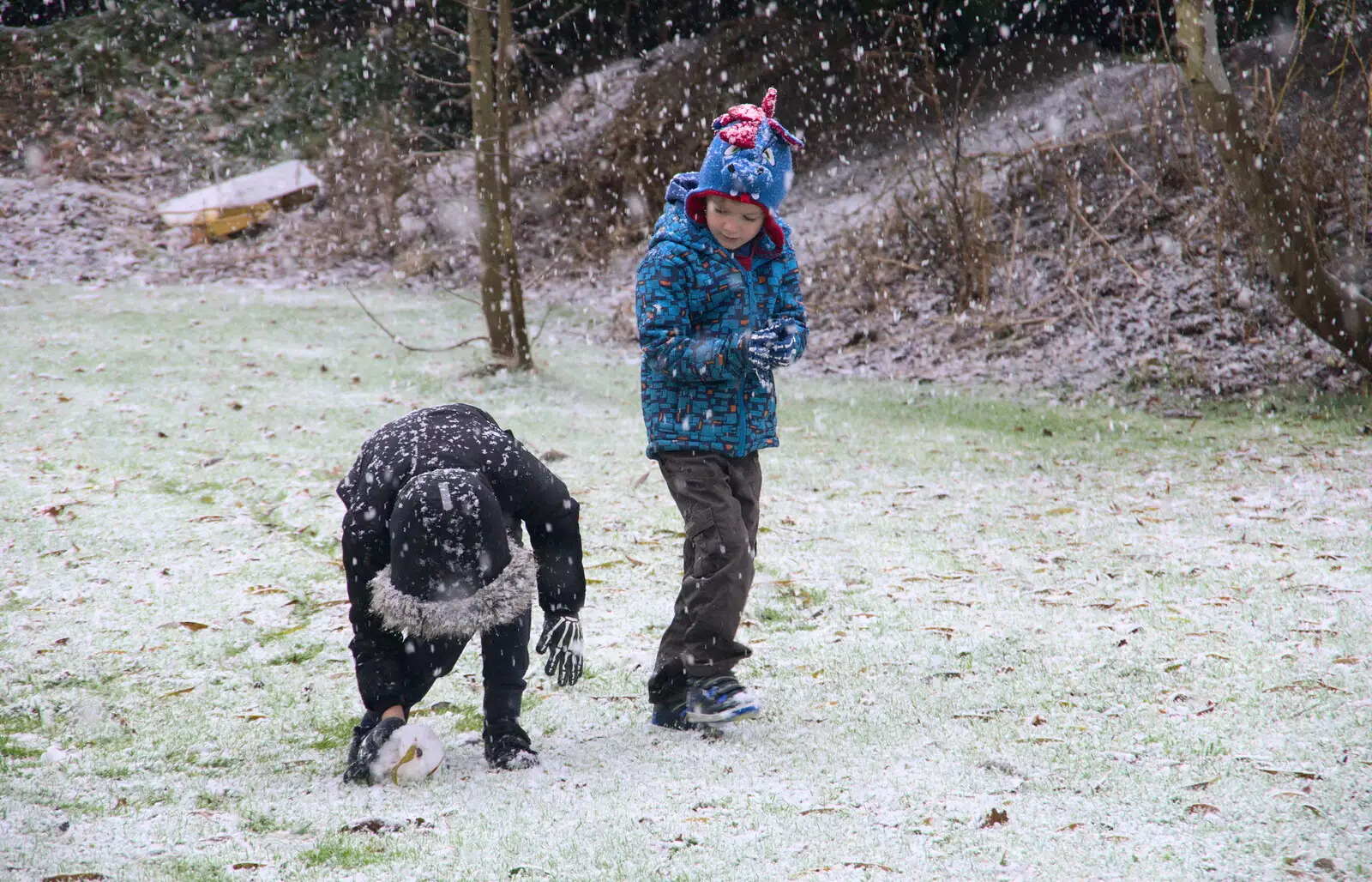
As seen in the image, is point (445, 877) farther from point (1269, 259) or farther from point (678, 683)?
point (1269, 259)

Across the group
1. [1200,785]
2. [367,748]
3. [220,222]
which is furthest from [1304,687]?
[220,222]

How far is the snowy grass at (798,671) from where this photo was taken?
2.67 meters

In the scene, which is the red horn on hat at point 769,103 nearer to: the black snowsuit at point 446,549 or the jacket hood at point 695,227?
the jacket hood at point 695,227

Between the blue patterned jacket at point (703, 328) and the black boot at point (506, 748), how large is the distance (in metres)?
0.94

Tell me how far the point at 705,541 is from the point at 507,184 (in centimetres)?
749

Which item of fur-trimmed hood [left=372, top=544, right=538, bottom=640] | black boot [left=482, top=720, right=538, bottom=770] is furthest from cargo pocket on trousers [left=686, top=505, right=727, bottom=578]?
black boot [left=482, top=720, right=538, bottom=770]

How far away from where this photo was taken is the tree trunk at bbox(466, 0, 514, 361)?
9.77m

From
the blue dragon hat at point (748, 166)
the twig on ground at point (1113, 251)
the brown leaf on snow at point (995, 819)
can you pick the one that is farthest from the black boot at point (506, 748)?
the twig on ground at point (1113, 251)

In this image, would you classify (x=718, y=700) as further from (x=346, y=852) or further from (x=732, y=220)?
(x=732, y=220)

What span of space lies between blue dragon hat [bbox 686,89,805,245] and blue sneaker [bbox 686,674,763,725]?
1386 millimetres

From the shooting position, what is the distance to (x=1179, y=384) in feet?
30.8

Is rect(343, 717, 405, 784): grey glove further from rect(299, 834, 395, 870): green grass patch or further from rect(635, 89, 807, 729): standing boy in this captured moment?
rect(635, 89, 807, 729): standing boy

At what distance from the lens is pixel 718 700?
339 centimetres

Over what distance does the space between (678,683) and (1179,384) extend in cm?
734
